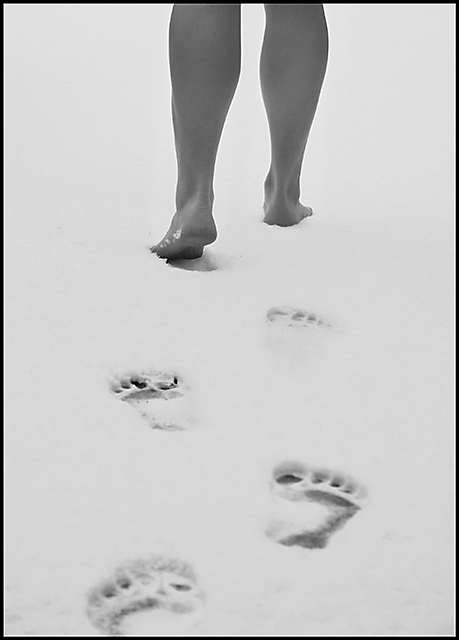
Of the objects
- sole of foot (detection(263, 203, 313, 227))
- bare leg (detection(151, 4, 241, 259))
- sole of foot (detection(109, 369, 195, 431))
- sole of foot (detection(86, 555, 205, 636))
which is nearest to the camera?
sole of foot (detection(86, 555, 205, 636))

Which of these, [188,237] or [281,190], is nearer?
[188,237]

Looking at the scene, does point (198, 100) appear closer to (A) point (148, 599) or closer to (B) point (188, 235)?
(B) point (188, 235)

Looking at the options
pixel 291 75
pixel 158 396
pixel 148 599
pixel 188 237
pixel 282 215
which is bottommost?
pixel 148 599

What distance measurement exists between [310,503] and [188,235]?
542mm

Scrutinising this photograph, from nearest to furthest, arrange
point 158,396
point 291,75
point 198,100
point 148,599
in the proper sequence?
point 148,599, point 158,396, point 198,100, point 291,75

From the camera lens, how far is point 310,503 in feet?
2.82

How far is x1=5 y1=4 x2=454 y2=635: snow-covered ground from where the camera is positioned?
2.51ft

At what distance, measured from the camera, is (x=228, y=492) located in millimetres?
856

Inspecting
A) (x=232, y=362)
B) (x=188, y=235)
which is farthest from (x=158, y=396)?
(x=188, y=235)

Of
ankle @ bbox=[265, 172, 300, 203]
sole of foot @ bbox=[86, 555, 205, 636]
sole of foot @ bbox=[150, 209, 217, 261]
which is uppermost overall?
ankle @ bbox=[265, 172, 300, 203]

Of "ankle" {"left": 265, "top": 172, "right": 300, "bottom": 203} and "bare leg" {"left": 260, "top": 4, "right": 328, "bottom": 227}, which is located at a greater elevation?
"bare leg" {"left": 260, "top": 4, "right": 328, "bottom": 227}

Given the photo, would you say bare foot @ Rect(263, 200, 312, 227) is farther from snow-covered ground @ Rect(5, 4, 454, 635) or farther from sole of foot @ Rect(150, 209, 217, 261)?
sole of foot @ Rect(150, 209, 217, 261)

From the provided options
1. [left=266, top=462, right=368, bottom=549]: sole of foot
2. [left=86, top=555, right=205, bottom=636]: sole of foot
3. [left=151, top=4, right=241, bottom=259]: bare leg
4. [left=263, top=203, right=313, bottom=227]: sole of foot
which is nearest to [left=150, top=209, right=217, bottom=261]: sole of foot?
[left=151, top=4, right=241, bottom=259]: bare leg

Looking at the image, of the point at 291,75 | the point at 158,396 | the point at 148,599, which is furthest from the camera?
the point at 291,75
